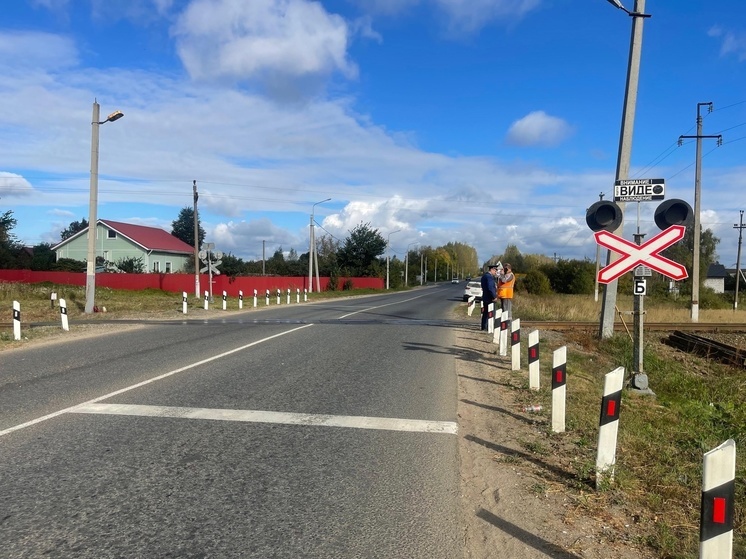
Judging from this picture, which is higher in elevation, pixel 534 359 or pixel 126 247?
pixel 126 247

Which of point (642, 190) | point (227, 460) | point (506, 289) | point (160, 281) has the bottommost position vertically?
point (227, 460)

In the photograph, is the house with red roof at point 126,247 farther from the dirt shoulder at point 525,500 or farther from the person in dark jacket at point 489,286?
the dirt shoulder at point 525,500

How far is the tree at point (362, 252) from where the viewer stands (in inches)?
3167

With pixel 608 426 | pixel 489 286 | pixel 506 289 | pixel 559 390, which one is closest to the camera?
pixel 608 426

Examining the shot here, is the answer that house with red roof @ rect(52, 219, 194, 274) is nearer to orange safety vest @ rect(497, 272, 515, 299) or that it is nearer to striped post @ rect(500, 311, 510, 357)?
orange safety vest @ rect(497, 272, 515, 299)

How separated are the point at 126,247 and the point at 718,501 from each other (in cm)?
6424

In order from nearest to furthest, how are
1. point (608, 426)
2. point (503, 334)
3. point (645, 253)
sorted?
1. point (608, 426)
2. point (645, 253)
3. point (503, 334)

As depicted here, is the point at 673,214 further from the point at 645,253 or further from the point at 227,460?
the point at 227,460

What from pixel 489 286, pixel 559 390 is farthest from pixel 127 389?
pixel 489 286

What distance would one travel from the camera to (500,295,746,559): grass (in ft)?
14.3

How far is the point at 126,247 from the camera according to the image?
61.4m

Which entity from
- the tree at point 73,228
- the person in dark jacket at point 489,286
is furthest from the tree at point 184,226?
the person in dark jacket at point 489,286

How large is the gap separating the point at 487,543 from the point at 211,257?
106ft

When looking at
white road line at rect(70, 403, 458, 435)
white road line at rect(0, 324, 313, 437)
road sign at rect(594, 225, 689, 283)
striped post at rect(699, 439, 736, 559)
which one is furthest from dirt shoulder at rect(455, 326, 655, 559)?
white road line at rect(0, 324, 313, 437)
